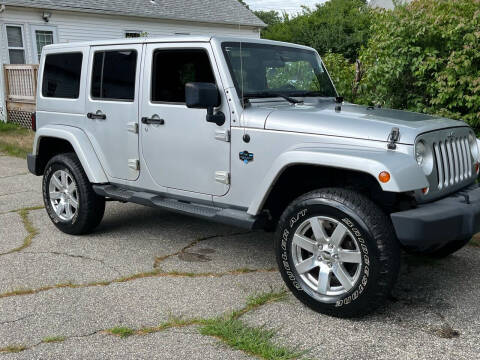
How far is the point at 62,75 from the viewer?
5.45m

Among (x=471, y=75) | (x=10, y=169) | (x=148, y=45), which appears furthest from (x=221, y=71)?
(x=10, y=169)

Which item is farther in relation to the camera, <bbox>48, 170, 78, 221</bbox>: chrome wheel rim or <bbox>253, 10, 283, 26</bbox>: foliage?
<bbox>253, 10, 283, 26</bbox>: foliage

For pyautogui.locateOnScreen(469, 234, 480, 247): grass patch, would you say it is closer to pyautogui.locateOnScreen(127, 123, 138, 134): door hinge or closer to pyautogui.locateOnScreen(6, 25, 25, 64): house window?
pyautogui.locateOnScreen(127, 123, 138, 134): door hinge

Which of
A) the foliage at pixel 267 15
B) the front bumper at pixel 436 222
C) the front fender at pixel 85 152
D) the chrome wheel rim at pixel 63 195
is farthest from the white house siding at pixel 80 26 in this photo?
the foliage at pixel 267 15

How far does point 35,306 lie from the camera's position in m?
3.76

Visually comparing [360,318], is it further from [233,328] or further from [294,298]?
[233,328]

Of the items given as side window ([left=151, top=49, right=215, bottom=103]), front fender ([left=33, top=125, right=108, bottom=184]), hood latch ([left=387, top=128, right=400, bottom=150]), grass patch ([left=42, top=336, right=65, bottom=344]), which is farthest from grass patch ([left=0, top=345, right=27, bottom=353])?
hood latch ([left=387, top=128, right=400, bottom=150])

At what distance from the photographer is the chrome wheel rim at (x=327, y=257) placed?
11.3 feet

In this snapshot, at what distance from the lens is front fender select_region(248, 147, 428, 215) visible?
10.3 ft

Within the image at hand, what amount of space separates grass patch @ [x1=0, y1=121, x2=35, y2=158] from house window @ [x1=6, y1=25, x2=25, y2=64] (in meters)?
2.16

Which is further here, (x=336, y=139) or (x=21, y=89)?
(x=21, y=89)

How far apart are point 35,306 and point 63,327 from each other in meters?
0.44

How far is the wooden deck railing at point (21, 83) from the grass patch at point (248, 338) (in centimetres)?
1208

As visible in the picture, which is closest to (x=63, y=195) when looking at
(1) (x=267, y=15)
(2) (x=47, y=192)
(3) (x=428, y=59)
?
(2) (x=47, y=192)
